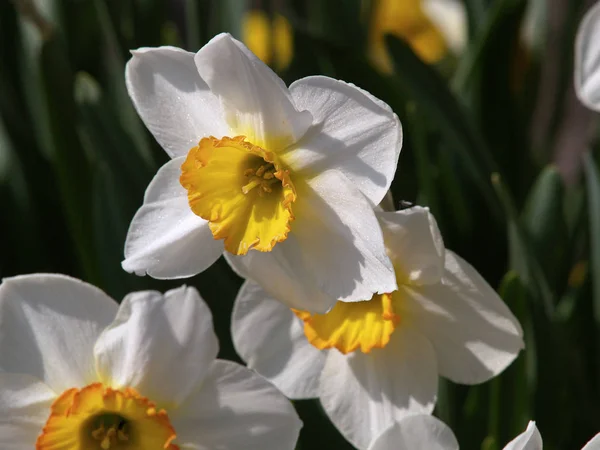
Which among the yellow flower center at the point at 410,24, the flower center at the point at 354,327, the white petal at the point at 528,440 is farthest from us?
the yellow flower center at the point at 410,24

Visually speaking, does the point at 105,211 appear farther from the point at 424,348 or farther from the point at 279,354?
the point at 424,348

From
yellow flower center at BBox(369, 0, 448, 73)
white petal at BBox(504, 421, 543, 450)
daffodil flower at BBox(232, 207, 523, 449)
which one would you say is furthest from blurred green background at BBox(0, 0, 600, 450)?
yellow flower center at BBox(369, 0, 448, 73)

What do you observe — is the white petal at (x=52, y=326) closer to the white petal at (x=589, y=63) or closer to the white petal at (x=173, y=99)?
the white petal at (x=173, y=99)

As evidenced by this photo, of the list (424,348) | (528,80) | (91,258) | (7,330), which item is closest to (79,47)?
(91,258)

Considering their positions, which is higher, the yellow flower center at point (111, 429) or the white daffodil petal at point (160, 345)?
the white daffodil petal at point (160, 345)

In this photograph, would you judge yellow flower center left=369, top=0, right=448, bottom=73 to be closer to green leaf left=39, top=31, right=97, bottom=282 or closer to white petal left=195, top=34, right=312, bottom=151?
green leaf left=39, top=31, right=97, bottom=282

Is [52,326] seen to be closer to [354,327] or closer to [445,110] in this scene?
[354,327]

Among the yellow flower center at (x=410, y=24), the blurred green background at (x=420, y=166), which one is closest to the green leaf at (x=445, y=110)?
the blurred green background at (x=420, y=166)

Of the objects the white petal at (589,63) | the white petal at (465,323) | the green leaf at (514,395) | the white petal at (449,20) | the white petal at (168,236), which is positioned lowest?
the green leaf at (514,395)
